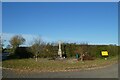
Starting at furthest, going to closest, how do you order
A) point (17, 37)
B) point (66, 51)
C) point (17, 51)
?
point (17, 37) → point (66, 51) → point (17, 51)

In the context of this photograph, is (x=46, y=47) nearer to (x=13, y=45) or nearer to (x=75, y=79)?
(x=13, y=45)

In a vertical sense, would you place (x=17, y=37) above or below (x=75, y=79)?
above

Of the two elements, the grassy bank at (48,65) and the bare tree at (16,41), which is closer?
the grassy bank at (48,65)

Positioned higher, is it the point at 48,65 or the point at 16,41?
the point at 16,41

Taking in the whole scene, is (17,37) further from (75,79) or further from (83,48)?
(75,79)

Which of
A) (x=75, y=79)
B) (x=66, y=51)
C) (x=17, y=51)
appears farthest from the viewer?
(x=66, y=51)

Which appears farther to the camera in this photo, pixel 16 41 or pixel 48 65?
pixel 16 41

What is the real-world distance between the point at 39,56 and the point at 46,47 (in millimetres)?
1619

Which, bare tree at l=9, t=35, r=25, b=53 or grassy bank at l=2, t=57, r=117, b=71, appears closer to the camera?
grassy bank at l=2, t=57, r=117, b=71

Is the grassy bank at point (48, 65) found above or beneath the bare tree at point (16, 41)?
beneath

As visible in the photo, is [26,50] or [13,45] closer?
[26,50]

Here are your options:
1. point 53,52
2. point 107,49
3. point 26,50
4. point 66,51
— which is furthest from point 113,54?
point 26,50

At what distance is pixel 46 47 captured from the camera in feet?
115

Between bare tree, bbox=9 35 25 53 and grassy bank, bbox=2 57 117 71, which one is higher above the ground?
bare tree, bbox=9 35 25 53
